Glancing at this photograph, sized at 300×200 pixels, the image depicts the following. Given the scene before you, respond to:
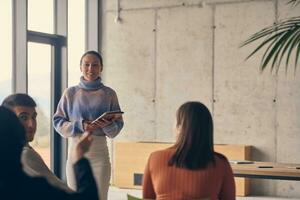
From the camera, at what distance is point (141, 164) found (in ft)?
25.0

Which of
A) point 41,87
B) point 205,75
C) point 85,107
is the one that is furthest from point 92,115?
point 205,75

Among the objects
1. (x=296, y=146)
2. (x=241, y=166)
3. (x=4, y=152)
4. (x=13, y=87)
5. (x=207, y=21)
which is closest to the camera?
(x=4, y=152)

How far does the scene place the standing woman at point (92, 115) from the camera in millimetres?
4348

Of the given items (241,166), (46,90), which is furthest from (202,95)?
(241,166)

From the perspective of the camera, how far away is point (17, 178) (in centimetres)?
177

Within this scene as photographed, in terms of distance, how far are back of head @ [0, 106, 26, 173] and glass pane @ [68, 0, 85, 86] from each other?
623 cm

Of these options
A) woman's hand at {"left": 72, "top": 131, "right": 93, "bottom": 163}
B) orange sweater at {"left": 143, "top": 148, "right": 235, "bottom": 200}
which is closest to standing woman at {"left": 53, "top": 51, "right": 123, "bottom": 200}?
orange sweater at {"left": 143, "top": 148, "right": 235, "bottom": 200}

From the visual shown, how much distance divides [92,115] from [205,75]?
3.28 meters

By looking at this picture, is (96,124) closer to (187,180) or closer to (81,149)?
(187,180)

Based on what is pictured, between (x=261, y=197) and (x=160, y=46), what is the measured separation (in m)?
2.26

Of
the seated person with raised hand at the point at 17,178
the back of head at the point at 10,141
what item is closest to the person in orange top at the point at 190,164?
the seated person with raised hand at the point at 17,178

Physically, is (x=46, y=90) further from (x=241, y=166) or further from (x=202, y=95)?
(x=241, y=166)

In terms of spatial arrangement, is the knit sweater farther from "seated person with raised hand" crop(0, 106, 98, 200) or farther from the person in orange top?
"seated person with raised hand" crop(0, 106, 98, 200)

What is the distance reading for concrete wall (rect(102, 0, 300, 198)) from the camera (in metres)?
7.16
